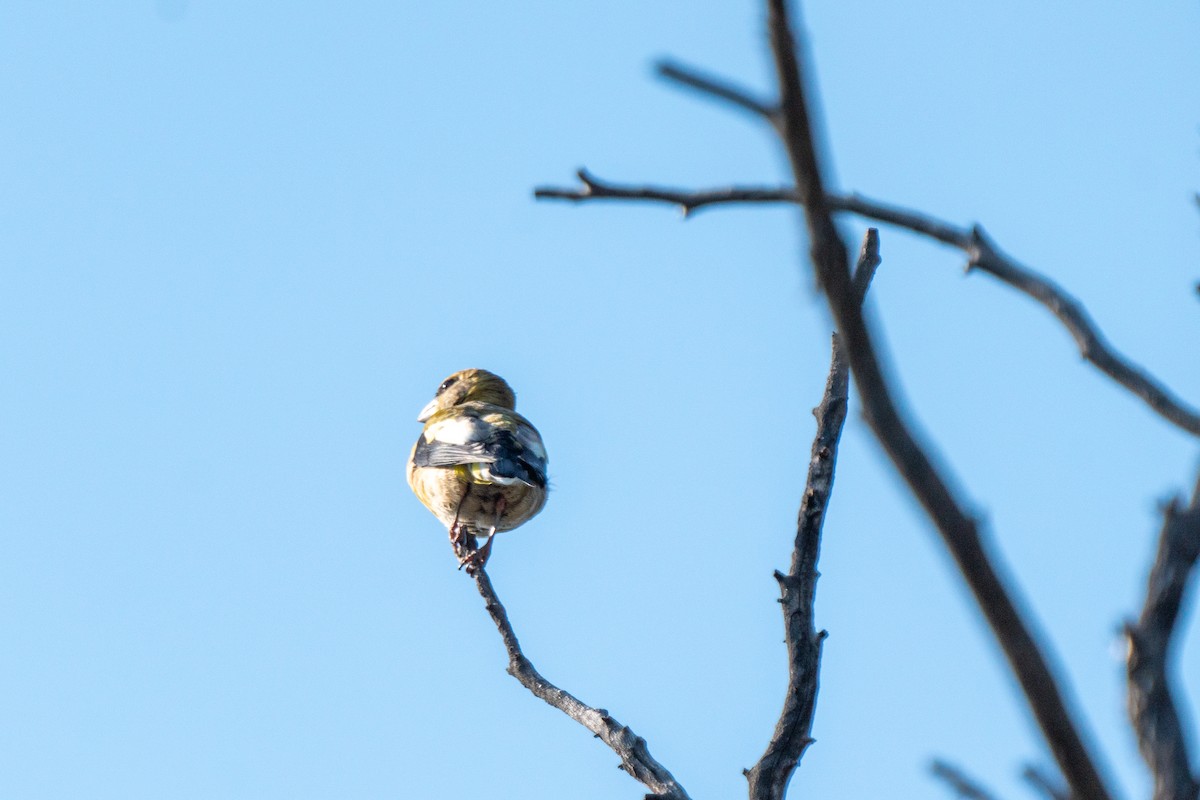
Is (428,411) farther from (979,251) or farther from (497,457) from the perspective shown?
(979,251)

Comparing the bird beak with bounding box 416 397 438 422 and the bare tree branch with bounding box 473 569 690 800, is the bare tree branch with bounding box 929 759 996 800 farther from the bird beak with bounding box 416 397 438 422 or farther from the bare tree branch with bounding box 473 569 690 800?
the bird beak with bounding box 416 397 438 422

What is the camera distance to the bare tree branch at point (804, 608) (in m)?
4.91

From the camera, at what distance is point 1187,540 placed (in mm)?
1975

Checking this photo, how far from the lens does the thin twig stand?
1650 mm

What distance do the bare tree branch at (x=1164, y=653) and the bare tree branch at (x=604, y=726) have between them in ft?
8.80

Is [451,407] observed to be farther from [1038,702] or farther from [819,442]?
[1038,702]

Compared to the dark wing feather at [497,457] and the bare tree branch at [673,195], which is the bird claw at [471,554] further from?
the bare tree branch at [673,195]

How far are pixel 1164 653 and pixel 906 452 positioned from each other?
575mm

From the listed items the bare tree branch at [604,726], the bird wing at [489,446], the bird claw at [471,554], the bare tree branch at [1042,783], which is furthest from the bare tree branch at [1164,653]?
the bird wing at [489,446]

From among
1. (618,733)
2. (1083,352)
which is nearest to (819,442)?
(618,733)

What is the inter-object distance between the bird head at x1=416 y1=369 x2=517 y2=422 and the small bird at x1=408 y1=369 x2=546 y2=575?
1685 millimetres

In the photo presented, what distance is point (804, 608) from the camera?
5.01m

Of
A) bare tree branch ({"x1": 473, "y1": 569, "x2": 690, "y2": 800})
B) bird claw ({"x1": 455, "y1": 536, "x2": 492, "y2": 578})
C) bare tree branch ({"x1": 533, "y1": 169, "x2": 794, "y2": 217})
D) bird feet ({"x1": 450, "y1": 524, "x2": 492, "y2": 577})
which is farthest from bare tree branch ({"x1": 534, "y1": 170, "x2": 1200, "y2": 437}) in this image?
bird feet ({"x1": 450, "y1": 524, "x2": 492, "y2": 577})

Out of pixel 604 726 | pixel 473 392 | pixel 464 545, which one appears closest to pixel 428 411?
pixel 473 392
